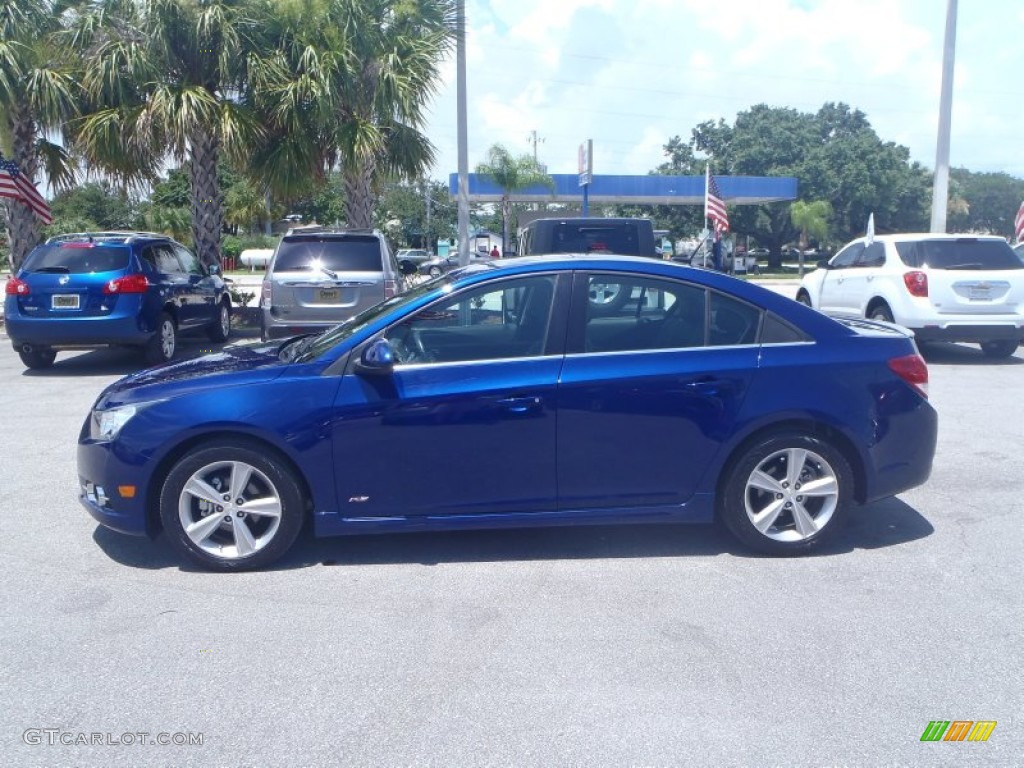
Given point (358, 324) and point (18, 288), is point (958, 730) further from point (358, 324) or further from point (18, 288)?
point (18, 288)

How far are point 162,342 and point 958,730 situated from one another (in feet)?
35.5

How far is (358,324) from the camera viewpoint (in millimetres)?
5488

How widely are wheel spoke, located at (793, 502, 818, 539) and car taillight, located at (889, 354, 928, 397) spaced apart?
3.14 ft

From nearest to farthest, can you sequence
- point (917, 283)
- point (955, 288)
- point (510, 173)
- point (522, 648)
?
point (522, 648)
point (955, 288)
point (917, 283)
point (510, 173)

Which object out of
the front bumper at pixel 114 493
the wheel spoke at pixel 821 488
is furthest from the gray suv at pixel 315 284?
the wheel spoke at pixel 821 488

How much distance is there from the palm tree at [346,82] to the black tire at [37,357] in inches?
213

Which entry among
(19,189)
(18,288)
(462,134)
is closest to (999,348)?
(462,134)

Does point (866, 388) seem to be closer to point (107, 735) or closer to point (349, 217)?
point (107, 735)

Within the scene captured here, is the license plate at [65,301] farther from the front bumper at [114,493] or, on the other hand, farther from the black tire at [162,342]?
the front bumper at [114,493]

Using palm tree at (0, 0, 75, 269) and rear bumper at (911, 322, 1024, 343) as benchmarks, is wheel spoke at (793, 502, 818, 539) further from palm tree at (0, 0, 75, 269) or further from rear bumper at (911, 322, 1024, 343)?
palm tree at (0, 0, 75, 269)

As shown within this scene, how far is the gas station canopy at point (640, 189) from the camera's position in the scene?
4103 cm

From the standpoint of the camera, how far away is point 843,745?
349 centimetres

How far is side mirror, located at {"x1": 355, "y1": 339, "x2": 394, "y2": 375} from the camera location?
4933mm

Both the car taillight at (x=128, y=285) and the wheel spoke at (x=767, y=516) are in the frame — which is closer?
the wheel spoke at (x=767, y=516)
